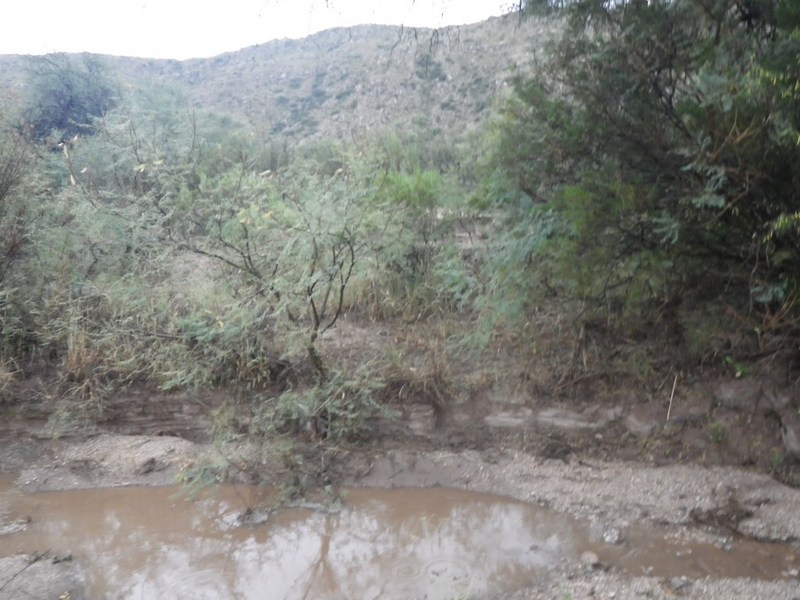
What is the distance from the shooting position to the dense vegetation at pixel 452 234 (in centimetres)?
521

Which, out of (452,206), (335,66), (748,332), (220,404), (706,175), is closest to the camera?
(706,175)

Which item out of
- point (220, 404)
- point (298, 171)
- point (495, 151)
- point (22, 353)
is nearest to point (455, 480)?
point (220, 404)

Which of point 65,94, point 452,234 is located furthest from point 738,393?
point 65,94

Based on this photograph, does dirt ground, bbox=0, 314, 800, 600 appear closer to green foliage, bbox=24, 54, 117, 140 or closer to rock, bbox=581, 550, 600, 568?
rock, bbox=581, 550, 600, 568

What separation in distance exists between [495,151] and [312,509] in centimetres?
396

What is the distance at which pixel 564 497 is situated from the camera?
6320 mm

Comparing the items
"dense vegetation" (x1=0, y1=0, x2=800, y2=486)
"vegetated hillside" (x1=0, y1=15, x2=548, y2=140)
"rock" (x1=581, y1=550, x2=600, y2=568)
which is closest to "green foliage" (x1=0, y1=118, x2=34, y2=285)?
"dense vegetation" (x1=0, y1=0, x2=800, y2=486)

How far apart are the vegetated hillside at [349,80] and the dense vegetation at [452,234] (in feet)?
14.0

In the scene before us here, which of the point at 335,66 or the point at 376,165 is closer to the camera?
the point at 376,165

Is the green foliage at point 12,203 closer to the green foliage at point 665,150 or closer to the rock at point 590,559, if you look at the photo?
the green foliage at point 665,150

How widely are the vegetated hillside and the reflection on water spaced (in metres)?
7.15

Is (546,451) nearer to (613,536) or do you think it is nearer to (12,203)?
(613,536)

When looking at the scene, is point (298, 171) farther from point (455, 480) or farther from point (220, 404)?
point (455, 480)

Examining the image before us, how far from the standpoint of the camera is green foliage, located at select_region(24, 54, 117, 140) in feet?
39.9
